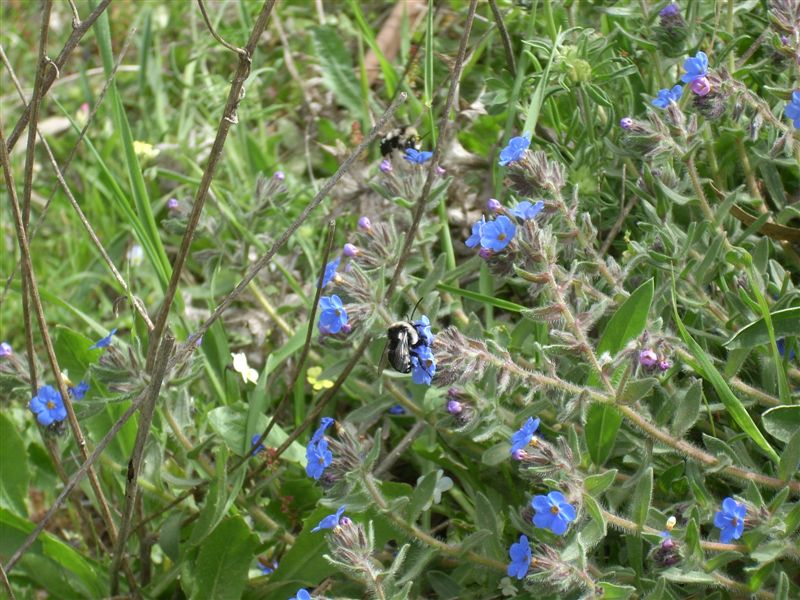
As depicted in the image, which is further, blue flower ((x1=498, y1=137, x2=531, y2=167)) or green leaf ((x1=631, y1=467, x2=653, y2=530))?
blue flower ((x1=498, y1=137, x2=531, y2=167))

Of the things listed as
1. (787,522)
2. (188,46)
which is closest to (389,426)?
(787,522)

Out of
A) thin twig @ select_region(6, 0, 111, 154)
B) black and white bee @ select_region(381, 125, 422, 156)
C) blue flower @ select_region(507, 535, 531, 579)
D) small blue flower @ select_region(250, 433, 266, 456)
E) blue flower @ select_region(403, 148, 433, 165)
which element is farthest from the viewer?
black and white bee @ select_region(381, 125, 422, 156)

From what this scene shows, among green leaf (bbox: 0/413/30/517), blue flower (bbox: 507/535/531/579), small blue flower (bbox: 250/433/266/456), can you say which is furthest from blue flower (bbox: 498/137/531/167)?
green leaf (bbox: 0/413/30/517)

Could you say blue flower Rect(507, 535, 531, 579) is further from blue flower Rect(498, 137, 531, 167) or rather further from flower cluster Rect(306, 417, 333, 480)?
blue flower Rect(498, 137, 531, 167)

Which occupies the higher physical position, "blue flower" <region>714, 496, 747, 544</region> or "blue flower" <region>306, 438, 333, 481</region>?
"blue flower" <region>306, 438, 333, 481</region>

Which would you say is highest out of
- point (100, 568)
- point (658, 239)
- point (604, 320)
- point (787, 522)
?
point (658, 239)

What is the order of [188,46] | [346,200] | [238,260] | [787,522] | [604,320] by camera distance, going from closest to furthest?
[787,522]
[604,320]
[238,260]
[346,200]
[188,46]

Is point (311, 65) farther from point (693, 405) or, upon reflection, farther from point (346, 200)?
point (693, 405)
